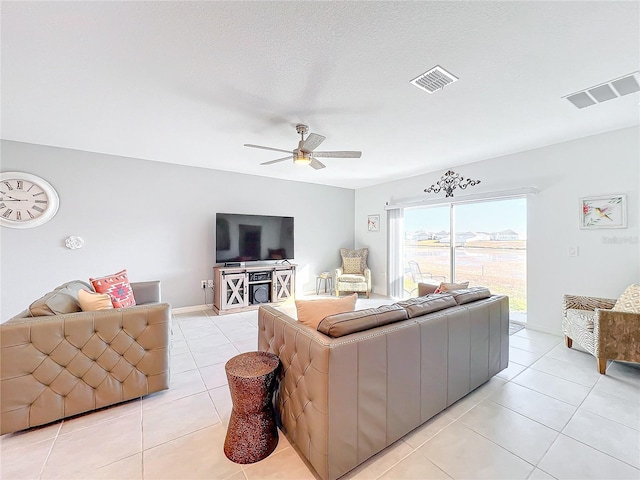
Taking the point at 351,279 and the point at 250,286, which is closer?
the point at 250,286

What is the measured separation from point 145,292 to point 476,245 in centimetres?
490

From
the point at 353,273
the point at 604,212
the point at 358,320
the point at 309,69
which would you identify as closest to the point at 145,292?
the point at 358,320

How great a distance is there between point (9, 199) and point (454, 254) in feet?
21.0

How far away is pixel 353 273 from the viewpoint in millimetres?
6098

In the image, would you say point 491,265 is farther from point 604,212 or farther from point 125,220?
point 125,220

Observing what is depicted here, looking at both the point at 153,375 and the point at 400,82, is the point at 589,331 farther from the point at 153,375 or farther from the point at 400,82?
the point at 153,375

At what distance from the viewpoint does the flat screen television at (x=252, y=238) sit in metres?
4.71

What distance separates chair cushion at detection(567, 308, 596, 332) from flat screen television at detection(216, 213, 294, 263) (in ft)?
13.7

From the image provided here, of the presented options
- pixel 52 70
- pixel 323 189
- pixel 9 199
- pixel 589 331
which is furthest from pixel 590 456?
pixel 9 199

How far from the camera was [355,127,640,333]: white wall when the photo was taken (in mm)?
3002

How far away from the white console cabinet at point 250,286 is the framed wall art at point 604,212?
13.9 feet

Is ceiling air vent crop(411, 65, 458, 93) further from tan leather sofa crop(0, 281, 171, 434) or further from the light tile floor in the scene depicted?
tan leather sofa crop(0, 281, 171, 434)

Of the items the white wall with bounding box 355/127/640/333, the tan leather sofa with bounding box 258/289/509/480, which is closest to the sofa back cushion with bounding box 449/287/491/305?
the tan leather sofa with bounding box 258/289/509/480

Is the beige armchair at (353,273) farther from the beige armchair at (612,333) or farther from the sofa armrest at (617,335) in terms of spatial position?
the sofa armrest at (617,335)
